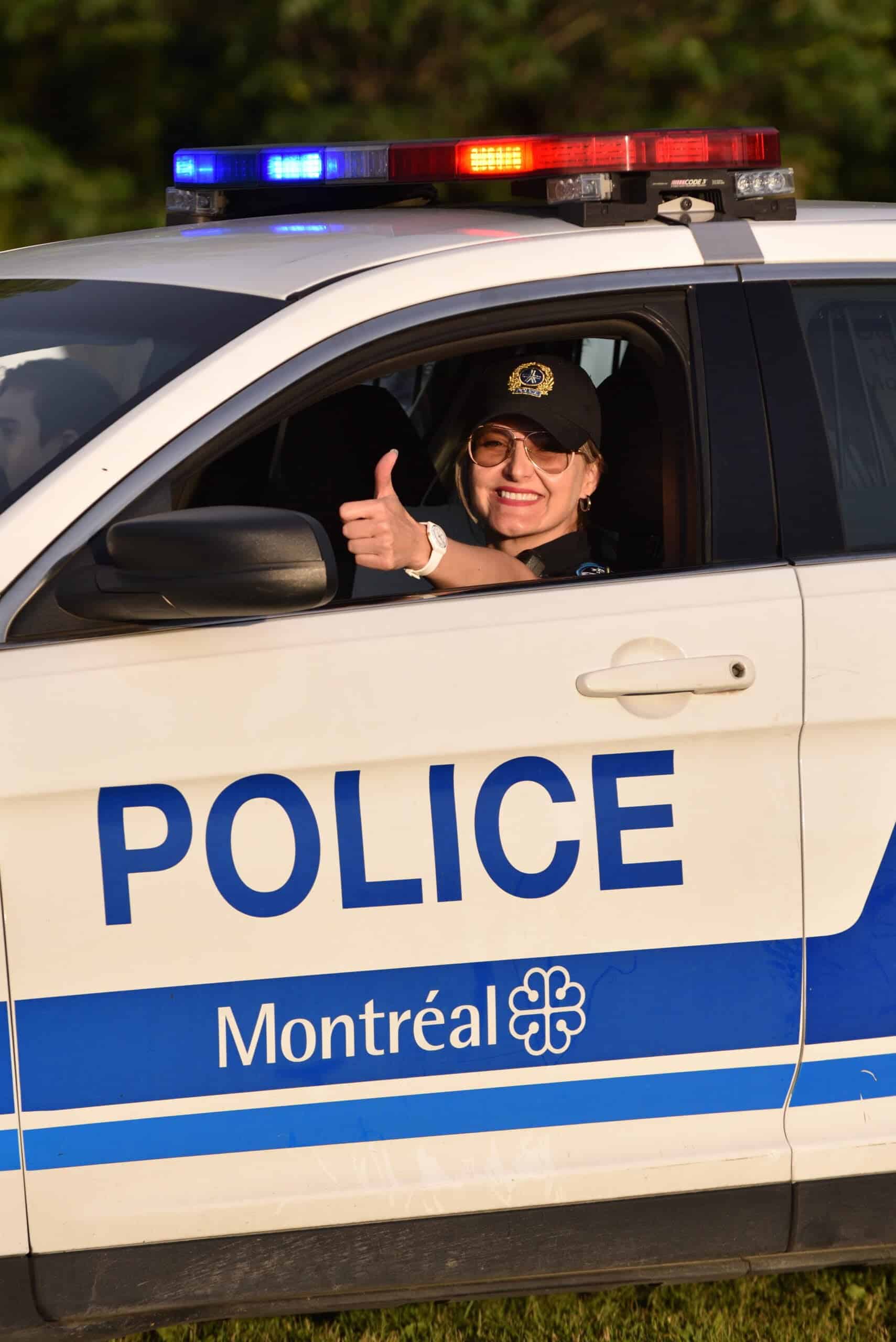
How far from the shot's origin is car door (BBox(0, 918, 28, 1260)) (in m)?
2.01

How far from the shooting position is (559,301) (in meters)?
2.30

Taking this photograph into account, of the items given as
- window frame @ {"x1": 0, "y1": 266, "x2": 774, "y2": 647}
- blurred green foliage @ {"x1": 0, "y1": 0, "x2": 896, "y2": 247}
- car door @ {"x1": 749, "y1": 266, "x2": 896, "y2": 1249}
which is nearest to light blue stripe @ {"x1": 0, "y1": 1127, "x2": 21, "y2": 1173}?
window frame @ {"x1": 0, "y1": 266, "x2": 774, "y2": 647}

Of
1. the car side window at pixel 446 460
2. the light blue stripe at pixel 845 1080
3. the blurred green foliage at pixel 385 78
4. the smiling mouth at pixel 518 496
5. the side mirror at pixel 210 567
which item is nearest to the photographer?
the side mirror at pixel 210 567

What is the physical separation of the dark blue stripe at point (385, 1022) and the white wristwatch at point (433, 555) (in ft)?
1.83

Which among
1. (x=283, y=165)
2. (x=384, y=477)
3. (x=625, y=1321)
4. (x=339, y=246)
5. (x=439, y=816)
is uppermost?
(x=283, y=165)

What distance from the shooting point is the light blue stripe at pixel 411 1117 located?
2061 mm

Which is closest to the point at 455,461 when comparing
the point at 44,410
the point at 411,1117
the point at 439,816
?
the point at 44,410

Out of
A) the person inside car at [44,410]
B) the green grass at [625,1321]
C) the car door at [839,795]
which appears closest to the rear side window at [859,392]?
the car door at [839,795]

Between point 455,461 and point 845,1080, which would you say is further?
point 455,461

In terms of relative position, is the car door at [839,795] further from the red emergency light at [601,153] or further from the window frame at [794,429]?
the red emergency light at [601,153]

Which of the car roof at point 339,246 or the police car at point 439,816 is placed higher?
the car roof at point 339,246

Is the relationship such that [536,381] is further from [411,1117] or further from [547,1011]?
[411,1117]

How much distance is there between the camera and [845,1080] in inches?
88.8

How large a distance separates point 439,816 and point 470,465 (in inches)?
30.1
